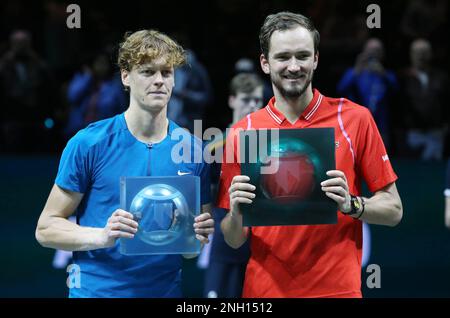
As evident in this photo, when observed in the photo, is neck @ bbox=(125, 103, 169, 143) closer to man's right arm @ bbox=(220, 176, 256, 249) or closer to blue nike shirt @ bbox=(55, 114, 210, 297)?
blue nike shirt @ bbox=(55, 114, 210, 297)

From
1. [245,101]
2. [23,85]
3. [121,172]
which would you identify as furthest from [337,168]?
[23,85]

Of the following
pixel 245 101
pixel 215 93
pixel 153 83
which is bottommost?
pixel 153 83

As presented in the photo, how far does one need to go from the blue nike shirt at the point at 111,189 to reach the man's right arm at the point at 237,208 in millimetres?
246

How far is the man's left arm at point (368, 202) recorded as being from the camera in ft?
11.2

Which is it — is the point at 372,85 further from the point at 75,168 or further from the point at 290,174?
the point at 75,168

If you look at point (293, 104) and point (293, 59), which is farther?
point (293, 104)

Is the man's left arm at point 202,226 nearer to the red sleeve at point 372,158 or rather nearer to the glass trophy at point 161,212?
the glass trophy at point 161,212

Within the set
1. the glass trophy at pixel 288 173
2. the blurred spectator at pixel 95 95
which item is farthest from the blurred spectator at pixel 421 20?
the glass trophy at pixel 288 173

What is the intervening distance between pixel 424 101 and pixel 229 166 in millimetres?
4793

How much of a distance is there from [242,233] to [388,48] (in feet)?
18.6

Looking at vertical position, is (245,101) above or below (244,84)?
below

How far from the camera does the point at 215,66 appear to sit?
8828 mm

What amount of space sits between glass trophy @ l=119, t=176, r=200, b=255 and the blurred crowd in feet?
14.1
